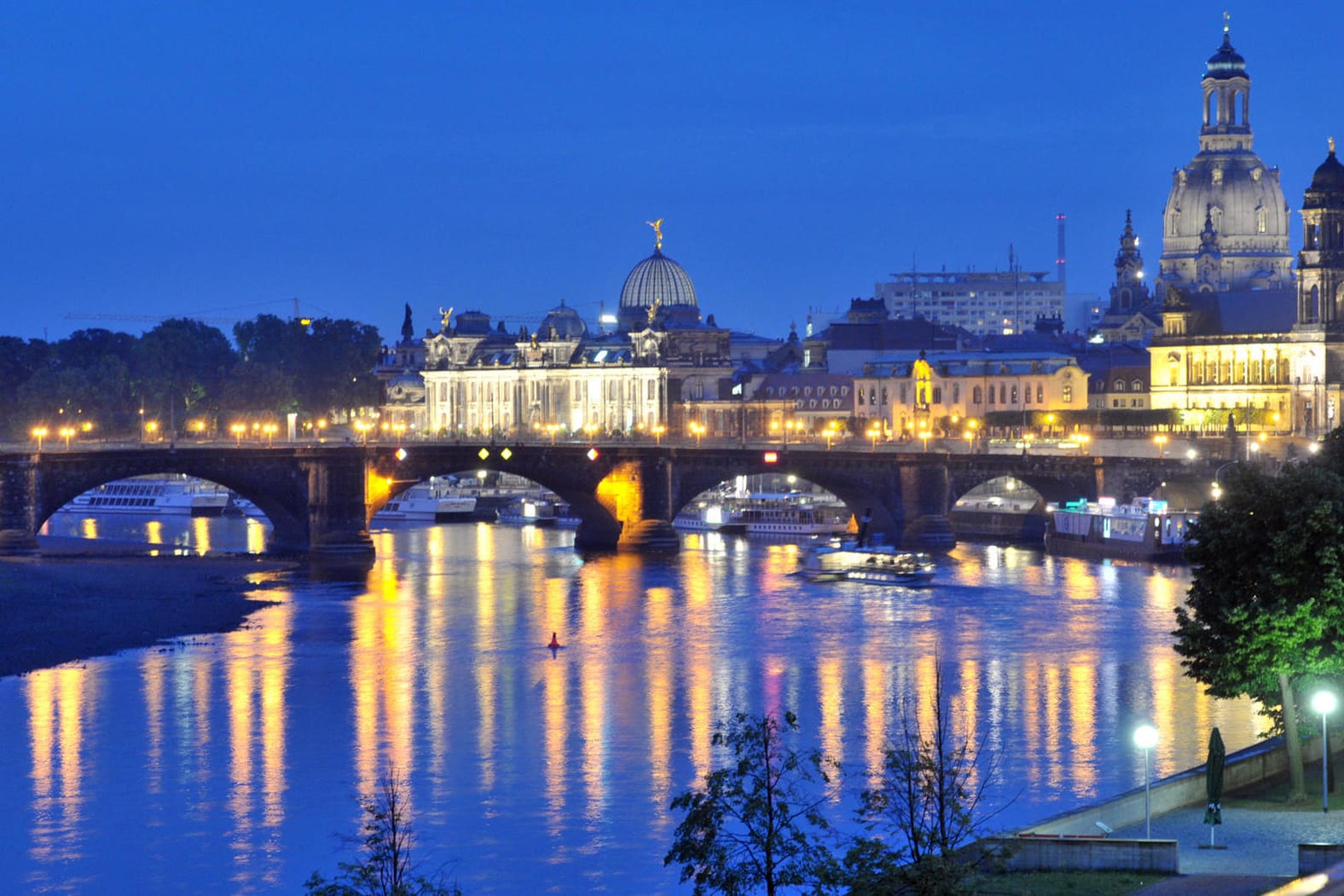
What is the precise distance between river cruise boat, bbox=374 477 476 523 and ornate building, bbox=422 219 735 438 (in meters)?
27.6

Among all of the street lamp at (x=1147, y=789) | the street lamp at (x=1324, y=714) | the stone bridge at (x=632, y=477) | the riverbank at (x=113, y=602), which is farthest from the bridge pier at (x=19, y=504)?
the street lamp at (x=1324, y=714)

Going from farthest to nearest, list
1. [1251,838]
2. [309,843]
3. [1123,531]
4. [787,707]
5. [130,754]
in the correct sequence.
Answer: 1. [1123,531]
2. [787,707]
3. [130,754]
4. [309,843]
5. [1251,838]

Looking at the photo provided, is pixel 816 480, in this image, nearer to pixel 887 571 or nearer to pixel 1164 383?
pixel 887 571

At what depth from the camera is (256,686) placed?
5994 centimetres

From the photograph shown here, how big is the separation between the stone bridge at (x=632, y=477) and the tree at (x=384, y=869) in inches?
2159

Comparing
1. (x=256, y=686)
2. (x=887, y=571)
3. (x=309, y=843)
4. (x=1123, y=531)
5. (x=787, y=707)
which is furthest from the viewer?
(x=1123, y=531)

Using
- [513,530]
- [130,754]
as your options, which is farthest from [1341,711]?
[513,530]

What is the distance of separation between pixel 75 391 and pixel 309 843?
137m

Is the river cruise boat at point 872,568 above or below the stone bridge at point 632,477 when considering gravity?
below

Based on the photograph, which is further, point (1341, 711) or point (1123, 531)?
point (1123, 531)

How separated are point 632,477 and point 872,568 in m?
21.9

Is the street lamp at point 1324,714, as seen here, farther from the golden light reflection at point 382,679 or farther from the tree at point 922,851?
the golden light reflection at point 382,679

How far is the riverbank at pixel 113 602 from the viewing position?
218ft

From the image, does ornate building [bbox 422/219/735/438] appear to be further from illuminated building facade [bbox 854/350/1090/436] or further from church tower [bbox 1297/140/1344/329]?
church tower [bbox 1297/140/1344/329]
